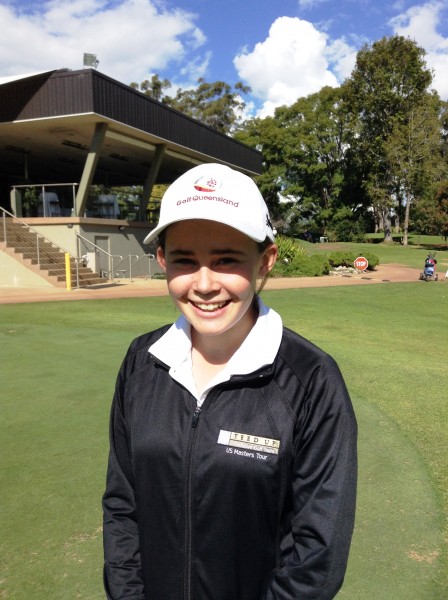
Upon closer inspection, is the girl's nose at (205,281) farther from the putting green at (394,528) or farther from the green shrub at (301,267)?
the green shrub at (301,267)

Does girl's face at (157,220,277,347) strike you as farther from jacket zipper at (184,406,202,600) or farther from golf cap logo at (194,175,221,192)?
jacket zipper at (184,406,202,600)

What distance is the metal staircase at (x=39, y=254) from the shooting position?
18.4 meters

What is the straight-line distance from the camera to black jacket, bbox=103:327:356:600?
1.56m

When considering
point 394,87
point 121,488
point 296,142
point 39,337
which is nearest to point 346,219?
point 296,142

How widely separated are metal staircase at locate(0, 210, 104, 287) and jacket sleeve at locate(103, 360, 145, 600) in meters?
16.4

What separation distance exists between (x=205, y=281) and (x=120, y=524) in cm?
98

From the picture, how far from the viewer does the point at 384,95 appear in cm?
4788

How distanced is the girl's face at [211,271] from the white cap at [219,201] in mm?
74

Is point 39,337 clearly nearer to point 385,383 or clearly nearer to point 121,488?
point 385,383

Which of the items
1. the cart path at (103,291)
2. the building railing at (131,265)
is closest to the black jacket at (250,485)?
the cart path at (103,291)

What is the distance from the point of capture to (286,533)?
1.68 metres

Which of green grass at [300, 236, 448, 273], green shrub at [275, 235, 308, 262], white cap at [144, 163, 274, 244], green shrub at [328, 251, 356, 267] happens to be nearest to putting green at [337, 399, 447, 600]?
white cap at [144, 163, 274, 244]

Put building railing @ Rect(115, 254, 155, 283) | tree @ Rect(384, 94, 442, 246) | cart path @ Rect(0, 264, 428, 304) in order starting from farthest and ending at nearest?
1. tree @ Rect(384, 94, 442, 246)
2. building railing @ Rect(115, 254, 155, 283)
3. cart path @ Rect(0, 264, 428, 304)

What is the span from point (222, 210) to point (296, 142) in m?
51.3
